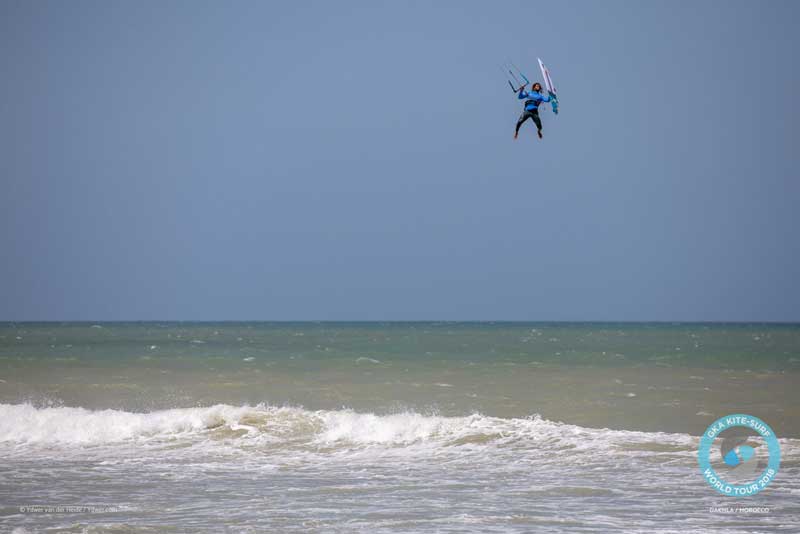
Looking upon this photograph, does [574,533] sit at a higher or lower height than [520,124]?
lower

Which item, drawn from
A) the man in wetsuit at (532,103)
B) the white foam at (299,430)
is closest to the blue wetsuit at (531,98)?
the man in wetsuit at (532,103)

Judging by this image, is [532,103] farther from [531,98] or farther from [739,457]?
[739,457]

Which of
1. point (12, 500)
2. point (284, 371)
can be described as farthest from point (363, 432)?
point (284, 371)

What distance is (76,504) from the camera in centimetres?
1129

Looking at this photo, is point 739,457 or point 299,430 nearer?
point 739,457

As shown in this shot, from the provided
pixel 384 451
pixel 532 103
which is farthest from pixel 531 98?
pixel 384 451

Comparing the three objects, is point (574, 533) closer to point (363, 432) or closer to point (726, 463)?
point (726, 463)

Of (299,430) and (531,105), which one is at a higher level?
(531,105)

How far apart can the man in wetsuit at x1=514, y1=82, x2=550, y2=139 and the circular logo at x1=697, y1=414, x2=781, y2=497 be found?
21.3 feet

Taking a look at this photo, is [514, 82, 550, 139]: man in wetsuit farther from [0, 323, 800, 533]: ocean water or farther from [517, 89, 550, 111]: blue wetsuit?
[0, 323, 800, 533]: ocean water

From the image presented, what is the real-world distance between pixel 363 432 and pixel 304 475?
4081mm

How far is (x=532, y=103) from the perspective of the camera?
1620cm

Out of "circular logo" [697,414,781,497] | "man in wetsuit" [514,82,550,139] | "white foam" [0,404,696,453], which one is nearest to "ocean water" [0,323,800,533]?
"white foam" [0,404,696,453]

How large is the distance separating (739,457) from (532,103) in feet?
24.1
